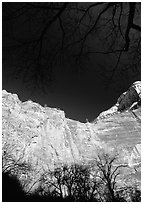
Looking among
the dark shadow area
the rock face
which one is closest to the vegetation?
the dark shadow area

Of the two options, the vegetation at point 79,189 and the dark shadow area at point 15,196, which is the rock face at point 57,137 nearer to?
the vegetation at point 79,189

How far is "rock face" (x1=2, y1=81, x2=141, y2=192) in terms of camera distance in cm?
5191

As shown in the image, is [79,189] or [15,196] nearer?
[15,196]

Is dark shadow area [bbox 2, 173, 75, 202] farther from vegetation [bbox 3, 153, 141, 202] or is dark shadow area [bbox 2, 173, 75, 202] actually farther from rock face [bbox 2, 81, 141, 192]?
rock face [bbox 2, 81, 141, 192]

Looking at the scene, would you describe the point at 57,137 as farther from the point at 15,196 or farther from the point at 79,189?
the point at 15,196

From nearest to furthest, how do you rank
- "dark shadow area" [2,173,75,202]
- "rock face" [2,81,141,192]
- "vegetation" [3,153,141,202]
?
"dark shadow area" [2,173,75,202] < "vegetation" [3,153,141,202] < "rock face" [2,81,141,192]

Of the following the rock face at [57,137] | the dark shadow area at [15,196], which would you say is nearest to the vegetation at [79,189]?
the dark shadow area at [15,196]

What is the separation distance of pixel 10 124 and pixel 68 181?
3275 centimetres

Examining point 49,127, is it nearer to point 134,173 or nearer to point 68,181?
point 134,173

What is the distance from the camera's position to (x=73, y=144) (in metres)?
67.5

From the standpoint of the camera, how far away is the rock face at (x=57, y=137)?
170 ft

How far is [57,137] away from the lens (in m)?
63.7

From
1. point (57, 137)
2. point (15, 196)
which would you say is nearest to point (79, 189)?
point (15, 196)

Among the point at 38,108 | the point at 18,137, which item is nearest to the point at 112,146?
the point at 38,108
